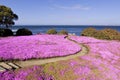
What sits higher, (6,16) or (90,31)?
(6,16)

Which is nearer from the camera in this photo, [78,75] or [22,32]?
[78,75]

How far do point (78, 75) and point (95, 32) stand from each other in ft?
134

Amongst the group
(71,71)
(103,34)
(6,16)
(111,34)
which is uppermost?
(6,16)

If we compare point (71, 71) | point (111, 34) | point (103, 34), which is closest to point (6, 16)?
point (103, 34)

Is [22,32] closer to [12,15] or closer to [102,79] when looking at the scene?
[12,15]

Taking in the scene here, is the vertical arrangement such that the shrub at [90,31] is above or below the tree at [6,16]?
below

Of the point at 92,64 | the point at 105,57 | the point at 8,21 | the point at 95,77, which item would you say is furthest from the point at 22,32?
the point at 95,77

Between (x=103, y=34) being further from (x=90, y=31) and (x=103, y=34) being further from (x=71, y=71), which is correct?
(x=71, y=71)

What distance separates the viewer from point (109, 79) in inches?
952

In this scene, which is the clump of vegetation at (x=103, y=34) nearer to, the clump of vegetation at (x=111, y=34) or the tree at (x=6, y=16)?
the clump of vegetation at (x=111, y=34)

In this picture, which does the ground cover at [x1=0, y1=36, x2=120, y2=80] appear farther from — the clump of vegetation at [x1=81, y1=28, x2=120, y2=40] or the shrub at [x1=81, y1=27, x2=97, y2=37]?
the shrub at [x1=81, y1=27, x2=97, y2=37]

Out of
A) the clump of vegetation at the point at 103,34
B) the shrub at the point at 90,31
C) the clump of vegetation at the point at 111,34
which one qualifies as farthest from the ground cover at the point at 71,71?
the clump of vegetation at the point at 111,34

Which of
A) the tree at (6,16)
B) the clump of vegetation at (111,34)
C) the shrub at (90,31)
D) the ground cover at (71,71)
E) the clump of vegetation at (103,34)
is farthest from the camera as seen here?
the shrub at (90,31)

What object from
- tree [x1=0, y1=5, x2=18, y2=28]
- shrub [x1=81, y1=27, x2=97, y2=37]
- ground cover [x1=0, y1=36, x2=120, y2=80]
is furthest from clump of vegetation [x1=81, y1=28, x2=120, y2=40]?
ground cover [x1=0, y1=36, x2=120, y2=80]
